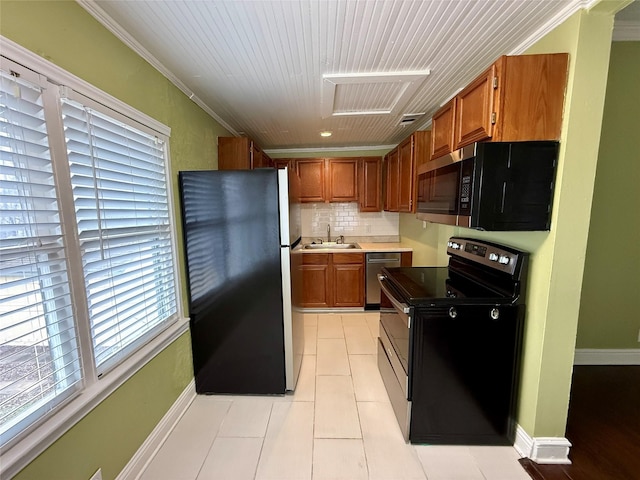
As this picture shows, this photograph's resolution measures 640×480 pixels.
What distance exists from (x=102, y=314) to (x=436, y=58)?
2.33 metres

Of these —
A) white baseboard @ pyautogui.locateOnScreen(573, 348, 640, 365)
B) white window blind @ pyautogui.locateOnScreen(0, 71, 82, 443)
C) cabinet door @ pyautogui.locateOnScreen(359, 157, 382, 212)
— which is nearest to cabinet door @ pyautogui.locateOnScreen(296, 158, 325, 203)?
cabinet door @ pyautogui.locateOnScreen(359, 157, 382, 212)

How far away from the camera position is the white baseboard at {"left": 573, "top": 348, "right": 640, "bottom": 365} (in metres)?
2.25

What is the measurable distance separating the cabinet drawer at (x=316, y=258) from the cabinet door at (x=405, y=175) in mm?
1120

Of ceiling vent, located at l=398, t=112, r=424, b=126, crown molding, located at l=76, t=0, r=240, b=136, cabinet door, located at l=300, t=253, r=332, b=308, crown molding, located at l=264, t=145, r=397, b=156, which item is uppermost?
ceiling vent, located at l=398, t=112, r=424, b=126

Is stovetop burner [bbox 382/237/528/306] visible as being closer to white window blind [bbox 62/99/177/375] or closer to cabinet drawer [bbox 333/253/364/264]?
cabinet drawer [bbox 333/253/364/264]

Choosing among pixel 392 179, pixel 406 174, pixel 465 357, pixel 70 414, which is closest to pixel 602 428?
pixel 465 357

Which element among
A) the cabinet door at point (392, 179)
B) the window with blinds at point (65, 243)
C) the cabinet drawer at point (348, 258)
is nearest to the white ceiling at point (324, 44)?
the window with blinds at point (65, 243)

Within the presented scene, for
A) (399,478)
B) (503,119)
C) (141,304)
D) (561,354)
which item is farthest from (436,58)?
(399,478)

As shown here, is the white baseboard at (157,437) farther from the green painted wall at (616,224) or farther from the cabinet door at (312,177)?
the green painted wall at (616,224)

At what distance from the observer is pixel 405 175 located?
9.50 feet

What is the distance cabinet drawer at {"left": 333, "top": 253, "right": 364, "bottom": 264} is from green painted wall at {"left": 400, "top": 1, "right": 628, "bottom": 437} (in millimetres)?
2011

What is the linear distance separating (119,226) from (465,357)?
2033mm

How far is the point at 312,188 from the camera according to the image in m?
3.82

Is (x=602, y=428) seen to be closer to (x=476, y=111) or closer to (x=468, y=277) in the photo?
(x=468, y=277)
